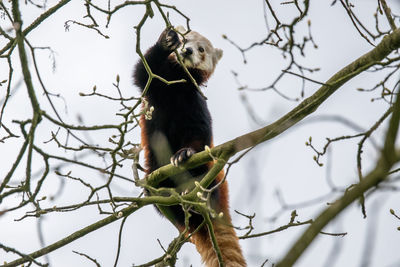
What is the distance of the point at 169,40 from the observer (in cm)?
605

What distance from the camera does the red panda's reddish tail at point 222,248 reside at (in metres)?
5.56

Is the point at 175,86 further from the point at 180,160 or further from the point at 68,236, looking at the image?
the point at 68,236

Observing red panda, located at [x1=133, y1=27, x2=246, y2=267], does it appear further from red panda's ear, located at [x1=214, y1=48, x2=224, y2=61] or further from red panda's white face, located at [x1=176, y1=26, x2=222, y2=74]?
red panda's ear, located at [x1=214, y1=48, x2=224, y2=61]

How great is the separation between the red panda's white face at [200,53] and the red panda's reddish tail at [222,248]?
2.53 metres

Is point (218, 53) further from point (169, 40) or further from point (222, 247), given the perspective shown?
point (222, 247)

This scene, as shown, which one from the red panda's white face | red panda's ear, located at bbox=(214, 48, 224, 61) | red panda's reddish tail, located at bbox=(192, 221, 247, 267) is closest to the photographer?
red panda's reddish tail, located at bbox=(192, 221, 247, 267)

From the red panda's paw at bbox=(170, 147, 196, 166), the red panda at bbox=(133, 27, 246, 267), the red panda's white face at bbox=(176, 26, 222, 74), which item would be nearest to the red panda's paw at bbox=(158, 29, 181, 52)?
the red panda at bbox=(133, 27, 246, 267)

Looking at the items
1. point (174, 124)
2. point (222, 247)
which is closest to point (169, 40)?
point (174, 124)

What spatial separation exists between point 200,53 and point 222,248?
3357mm

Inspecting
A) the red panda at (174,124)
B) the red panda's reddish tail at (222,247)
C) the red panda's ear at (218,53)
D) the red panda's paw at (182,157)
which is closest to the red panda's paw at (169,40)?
the red panda at (174,124)

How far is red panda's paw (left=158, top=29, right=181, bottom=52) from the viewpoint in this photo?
604cm

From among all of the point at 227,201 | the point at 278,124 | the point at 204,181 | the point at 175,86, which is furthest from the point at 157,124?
the point at 278,124

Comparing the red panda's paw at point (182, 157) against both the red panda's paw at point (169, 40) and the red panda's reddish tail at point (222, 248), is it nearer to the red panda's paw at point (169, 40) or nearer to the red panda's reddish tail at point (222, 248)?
the red panda's reddish tail at point (222, 248)

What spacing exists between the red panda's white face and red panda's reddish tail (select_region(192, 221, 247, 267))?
2.53 m
